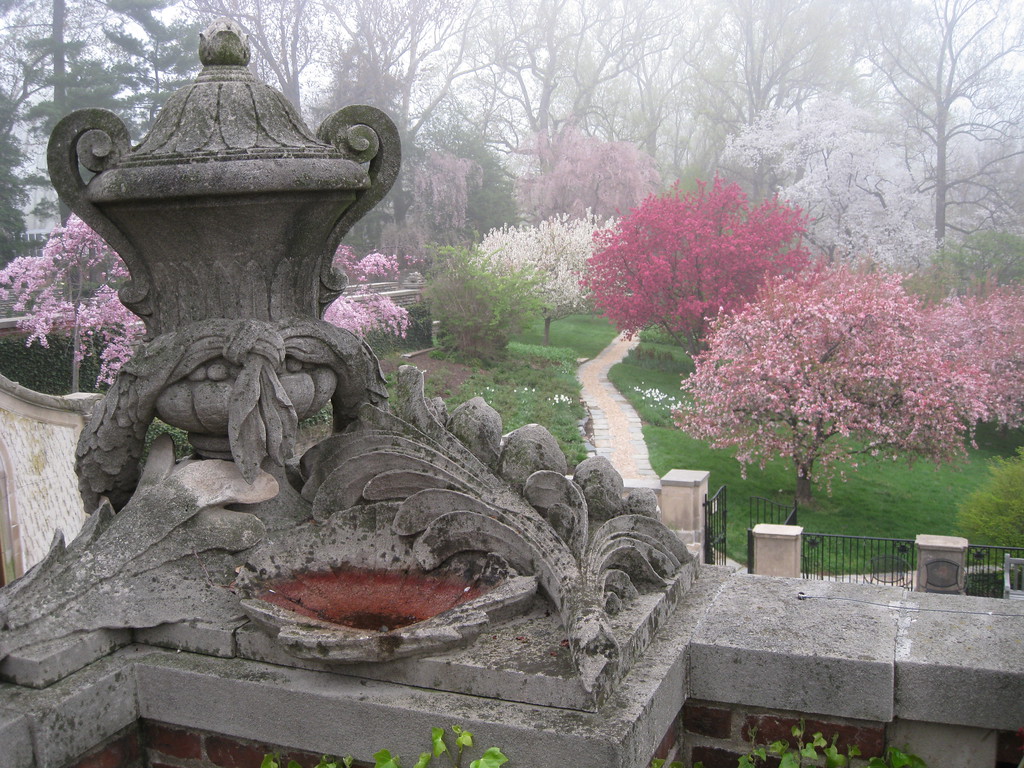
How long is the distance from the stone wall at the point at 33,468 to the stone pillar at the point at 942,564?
24.9 feet

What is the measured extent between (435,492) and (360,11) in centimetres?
2697

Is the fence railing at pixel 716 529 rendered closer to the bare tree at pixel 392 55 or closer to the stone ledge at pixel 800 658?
the stone ledge at pixel 800 658

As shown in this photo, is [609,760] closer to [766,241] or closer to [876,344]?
[876,344]

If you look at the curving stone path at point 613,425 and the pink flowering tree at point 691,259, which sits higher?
the pink flowering tree at point 691,259

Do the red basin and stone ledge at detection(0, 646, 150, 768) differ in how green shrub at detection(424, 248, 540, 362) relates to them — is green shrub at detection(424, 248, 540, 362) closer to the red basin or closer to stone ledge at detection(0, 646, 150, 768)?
the red basin

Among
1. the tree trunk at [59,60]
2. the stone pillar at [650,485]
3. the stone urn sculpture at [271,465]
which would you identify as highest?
the tree trunk at [59,60]

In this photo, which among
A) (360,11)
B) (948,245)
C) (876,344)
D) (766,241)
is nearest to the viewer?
(876,344)

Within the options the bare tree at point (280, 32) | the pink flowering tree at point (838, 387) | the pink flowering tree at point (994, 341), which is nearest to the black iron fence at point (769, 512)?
the pink flowering tree at point (838, 387)

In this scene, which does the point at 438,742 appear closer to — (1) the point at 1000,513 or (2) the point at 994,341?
(1) the point at 1000,513

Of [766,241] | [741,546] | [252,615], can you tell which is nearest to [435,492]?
[252,615]

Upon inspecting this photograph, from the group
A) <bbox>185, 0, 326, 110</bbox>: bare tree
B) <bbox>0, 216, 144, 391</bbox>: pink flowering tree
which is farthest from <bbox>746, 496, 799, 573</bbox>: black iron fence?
<bbox>185, 0, 326, 110</bbox>: bare tree

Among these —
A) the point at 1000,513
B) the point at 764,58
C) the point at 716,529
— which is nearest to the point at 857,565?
the point at 716,529

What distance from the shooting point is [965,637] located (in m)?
2.44

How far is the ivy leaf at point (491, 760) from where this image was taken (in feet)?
6.50
